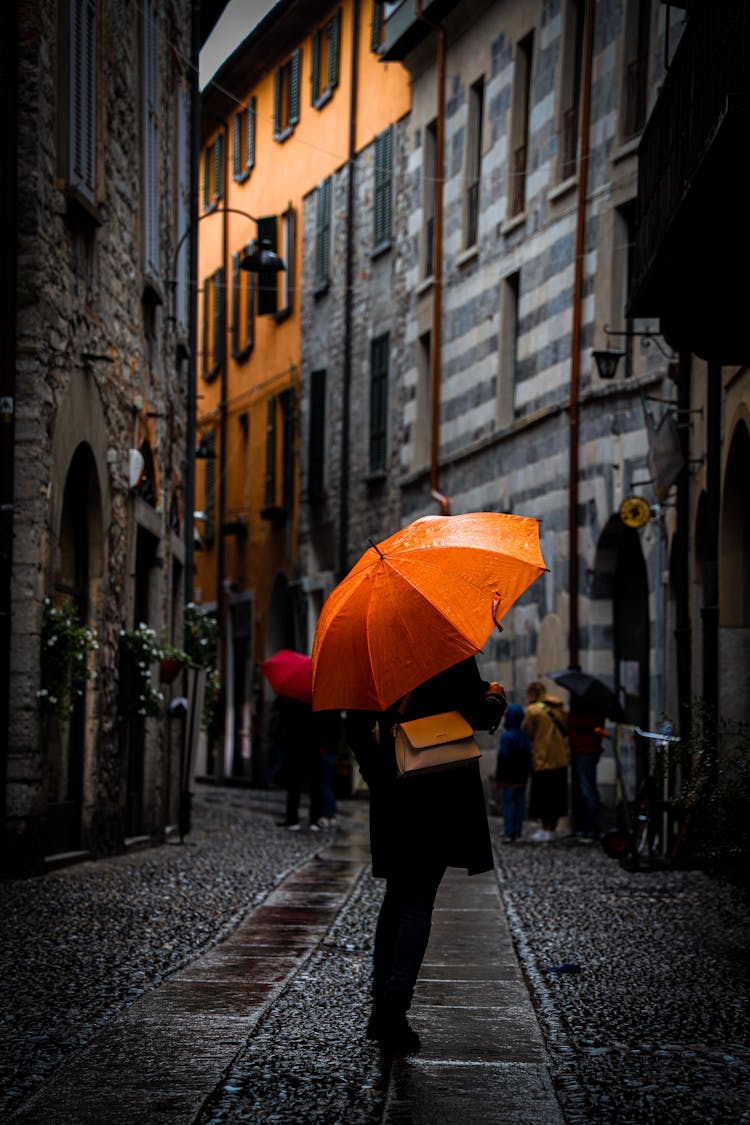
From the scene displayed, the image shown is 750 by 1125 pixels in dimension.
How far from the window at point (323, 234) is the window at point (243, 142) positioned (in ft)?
13.4

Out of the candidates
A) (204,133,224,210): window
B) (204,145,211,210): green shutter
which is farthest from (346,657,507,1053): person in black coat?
(204,145,211,210): green shutter

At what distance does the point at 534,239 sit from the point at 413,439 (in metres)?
5.26

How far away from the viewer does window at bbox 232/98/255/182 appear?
34.3 m

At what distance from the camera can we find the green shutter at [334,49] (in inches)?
1158

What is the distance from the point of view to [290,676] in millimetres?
17156

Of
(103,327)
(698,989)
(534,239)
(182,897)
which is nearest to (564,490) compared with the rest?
(534,239)

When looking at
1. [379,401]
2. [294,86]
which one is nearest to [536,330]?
[379,401]

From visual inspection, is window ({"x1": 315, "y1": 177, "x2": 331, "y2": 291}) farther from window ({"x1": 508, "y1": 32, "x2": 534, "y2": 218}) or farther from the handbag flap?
the handbag flap

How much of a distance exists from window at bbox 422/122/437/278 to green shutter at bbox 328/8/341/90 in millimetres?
A: 4399

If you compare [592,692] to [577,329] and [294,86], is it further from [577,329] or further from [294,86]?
[294,86]

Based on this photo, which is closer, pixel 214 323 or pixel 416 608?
pixel 416 608

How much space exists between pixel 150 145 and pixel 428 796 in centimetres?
1057

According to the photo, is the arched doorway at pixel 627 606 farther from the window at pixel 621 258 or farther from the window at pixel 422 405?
the window at pixel 422 405

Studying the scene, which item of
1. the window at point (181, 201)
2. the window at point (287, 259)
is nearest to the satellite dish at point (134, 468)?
the window at point (181, 201)
